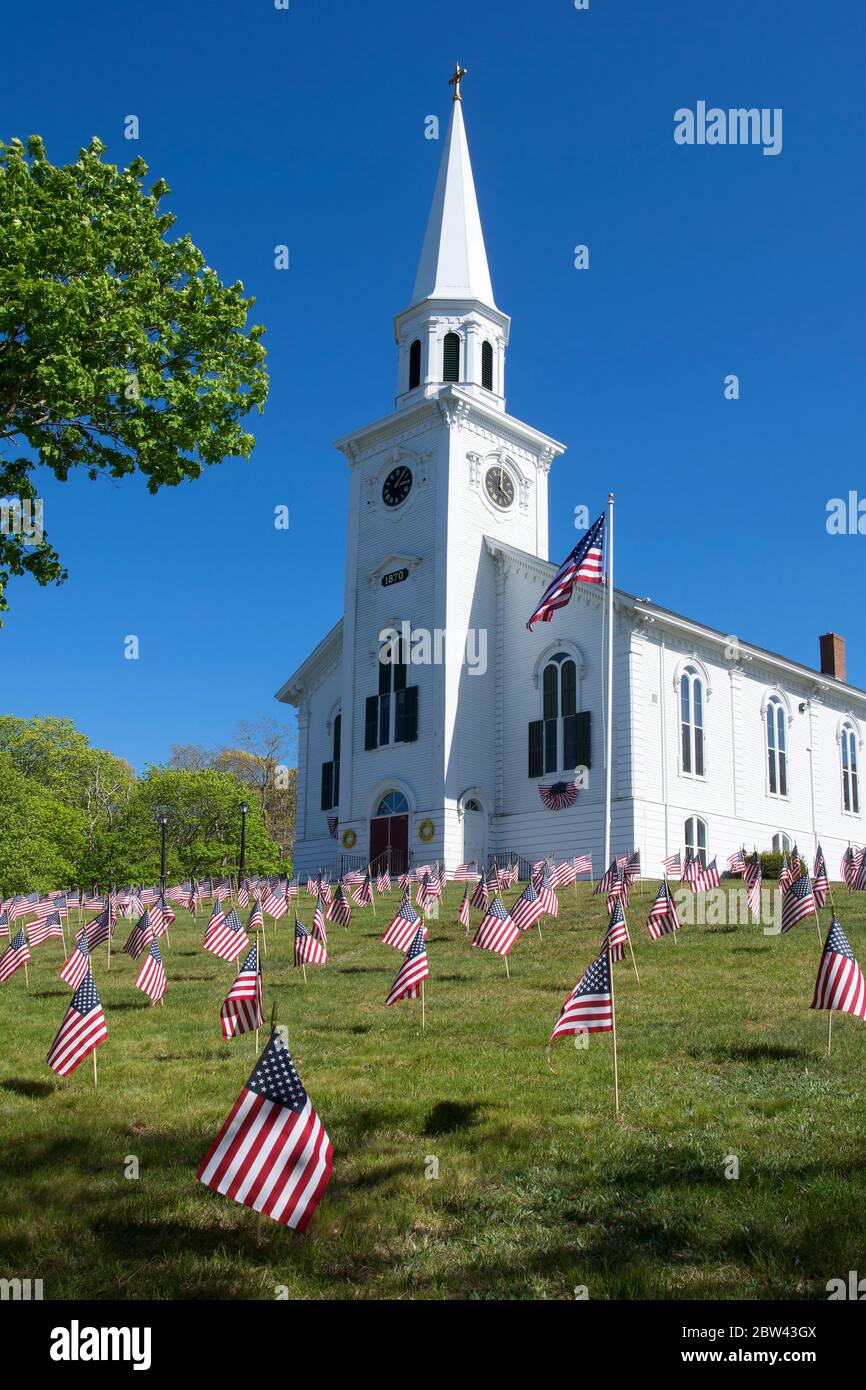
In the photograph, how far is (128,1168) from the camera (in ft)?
28.2

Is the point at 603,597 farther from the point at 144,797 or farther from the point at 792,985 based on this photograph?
the point at 144,797

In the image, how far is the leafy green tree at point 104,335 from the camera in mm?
14570

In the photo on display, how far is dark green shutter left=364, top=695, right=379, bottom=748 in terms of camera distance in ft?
139

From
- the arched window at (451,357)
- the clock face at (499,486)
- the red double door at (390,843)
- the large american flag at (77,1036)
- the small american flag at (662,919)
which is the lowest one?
the large american flag at (77,1036)

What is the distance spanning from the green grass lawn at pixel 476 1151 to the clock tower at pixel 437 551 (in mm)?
24475

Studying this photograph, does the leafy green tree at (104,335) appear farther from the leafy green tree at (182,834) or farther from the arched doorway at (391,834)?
the leafy green tree at (182,834)

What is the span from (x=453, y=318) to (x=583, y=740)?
18.1m

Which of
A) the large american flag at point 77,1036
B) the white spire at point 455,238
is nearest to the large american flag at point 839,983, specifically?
the large american flag at point 77,1036

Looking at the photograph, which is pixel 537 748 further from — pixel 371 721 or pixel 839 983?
pixel 839 983

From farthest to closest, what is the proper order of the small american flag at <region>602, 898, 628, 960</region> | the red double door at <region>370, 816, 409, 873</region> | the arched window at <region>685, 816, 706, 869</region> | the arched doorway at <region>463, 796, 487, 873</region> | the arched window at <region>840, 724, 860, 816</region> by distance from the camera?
the arched window at <region>840, 724, 860, 816</region>
the red double door at <region>370, 816, 409, 873</region>
the arched doorway at <region>463, 796, 487, 873</region>
the arched window at <region>685, 816, 706, 869</region>
the small american flag at <region>602, 898, 628, 960</region>

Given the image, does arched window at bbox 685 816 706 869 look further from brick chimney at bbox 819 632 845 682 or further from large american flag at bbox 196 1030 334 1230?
large american flag at bbox 196 1030 334 1230

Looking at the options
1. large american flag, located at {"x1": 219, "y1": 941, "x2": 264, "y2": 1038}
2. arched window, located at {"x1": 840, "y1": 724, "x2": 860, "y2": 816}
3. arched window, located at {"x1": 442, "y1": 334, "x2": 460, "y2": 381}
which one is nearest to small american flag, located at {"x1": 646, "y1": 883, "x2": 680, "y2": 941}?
large american flag, located at {"x1": 219, "y1": 941, "x2": 264, "y2": 1038}

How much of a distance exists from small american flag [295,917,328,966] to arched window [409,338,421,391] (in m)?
31.0

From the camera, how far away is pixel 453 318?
4456 cm
